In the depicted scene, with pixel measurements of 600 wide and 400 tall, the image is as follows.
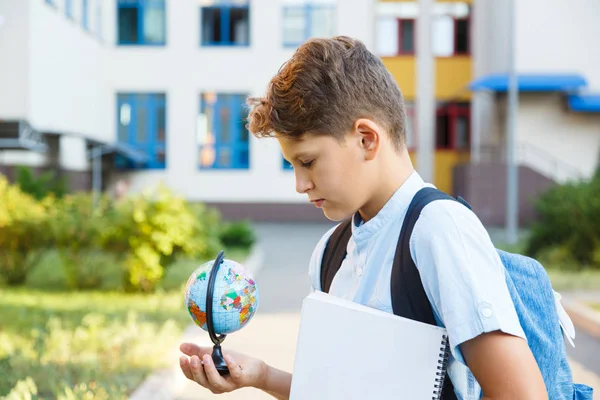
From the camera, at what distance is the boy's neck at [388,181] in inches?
77.5

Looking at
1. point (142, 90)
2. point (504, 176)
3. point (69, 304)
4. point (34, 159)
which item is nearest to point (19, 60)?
point (34, 159)

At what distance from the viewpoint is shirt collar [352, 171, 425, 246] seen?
1.93 metres

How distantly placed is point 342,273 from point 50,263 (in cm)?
1481

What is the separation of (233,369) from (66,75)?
82.9 ft

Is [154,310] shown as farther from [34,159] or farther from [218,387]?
[34,159]

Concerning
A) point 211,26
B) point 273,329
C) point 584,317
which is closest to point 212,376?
point 273,329

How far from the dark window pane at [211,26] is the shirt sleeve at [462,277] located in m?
31.2

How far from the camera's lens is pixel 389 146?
1.97 m

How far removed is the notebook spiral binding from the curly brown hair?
501 mm

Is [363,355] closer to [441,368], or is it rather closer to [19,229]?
[441,368]

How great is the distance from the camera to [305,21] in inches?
1261

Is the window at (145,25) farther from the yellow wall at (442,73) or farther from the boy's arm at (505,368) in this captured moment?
the boy's arm at (505,368)

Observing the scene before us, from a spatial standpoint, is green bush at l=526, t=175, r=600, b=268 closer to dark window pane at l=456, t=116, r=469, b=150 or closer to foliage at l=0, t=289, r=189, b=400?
foliage at l=0, t=289, r=189, b=400

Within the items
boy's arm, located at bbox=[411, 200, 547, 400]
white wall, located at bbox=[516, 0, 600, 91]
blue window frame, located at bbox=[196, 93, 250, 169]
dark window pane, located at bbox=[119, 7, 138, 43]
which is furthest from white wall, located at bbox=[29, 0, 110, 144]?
boy's arm, located at bbox=[411, 200, 547, 400]
